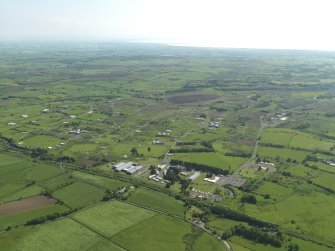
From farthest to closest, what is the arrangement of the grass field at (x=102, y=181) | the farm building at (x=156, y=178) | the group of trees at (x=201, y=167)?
the group of trees at (x=201, y=167), the farm building at (x=156, y=178), the grass field at (x=102, y=181)

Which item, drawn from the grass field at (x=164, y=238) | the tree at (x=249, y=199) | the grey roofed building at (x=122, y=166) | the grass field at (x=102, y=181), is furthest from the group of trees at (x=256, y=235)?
the grey roofed building at (x=122, y=166)

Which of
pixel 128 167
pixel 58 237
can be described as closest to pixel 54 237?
pixel 58 237

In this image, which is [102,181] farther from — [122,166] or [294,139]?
[294,139]

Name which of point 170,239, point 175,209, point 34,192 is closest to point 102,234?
point 170,239

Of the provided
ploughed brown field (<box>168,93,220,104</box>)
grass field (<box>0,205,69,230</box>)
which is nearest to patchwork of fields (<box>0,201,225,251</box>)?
grass field (<box>0,205,69,230</box>)

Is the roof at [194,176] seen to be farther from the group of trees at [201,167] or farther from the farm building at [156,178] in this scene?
the farm building at [156,178]

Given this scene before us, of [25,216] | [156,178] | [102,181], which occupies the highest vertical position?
[156,178]

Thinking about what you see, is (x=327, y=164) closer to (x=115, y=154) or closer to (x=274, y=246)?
(x=274, y=246)
